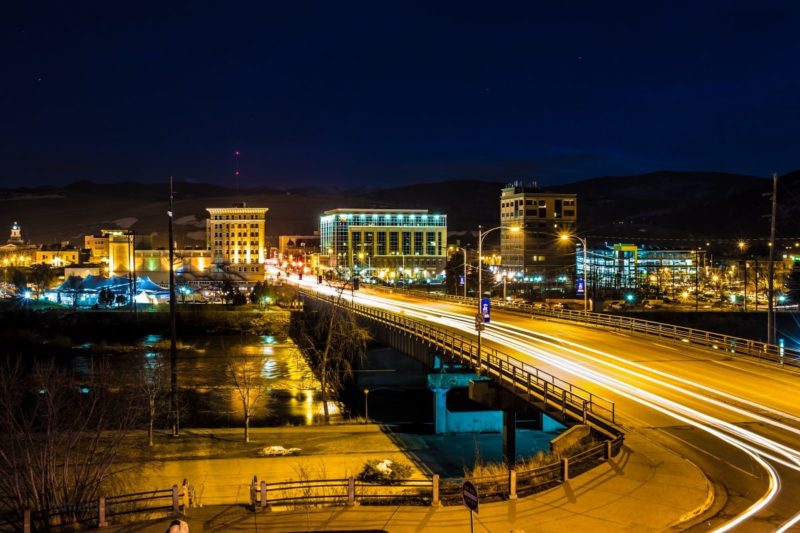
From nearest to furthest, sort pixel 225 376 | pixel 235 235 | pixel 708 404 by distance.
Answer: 1. pixel 708 404
2. pixel 225 376
3. pixel 235 235

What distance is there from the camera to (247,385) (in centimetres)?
3897

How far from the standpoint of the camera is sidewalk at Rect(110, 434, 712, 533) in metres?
14.3

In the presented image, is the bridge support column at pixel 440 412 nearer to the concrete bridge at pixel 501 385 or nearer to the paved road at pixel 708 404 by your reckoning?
the concrete bridge at pixel 501 385

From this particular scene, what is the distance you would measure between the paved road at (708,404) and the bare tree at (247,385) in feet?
47.8

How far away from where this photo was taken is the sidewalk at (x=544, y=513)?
47.0 feet

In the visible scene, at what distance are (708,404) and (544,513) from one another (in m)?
11.9

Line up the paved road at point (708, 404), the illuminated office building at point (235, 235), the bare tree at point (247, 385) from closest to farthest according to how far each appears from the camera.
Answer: the paved road at point (708, 404) → the bare tree at point (247, 385) → the illuminated office building at point (235, 235)

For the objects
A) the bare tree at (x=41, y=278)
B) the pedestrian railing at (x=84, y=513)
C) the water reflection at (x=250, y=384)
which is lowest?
the water reflection at (x=250, y=384)

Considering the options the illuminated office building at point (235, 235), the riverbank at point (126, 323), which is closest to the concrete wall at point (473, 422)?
the riverbank at point (126, 323)

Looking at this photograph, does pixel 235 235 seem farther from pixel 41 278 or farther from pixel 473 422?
pixel 473 422

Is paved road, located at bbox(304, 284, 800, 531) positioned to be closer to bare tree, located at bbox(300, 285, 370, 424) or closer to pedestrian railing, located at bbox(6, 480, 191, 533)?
bare tree, located at bbox(300, 285, 370, 424)

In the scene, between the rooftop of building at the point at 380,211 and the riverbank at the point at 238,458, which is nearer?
the riverbank at the point at 238,458

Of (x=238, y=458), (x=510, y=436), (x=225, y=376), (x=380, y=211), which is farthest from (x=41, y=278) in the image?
(x=510, y=436)

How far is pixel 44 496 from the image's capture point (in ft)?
57.1
